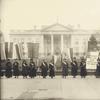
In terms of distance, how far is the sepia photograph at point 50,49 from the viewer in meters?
A: 6.45

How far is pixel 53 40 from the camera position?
648 centimetres

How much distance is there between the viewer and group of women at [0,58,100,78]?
21.5 ft

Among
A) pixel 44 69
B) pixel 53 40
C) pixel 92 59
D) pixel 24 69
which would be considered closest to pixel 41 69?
pixel 44 69

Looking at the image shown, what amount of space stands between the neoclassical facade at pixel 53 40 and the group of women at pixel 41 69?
0.13 metres

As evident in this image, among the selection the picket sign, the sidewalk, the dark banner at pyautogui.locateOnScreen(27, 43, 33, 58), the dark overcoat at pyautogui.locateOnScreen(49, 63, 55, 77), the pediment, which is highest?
the pediment

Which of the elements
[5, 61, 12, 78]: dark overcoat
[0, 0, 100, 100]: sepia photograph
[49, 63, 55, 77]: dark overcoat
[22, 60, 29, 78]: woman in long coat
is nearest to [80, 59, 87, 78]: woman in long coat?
[0, 0, 100, 100]: sepia photograph

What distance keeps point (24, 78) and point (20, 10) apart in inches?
35.8

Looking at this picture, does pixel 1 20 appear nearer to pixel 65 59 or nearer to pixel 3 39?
pixel 3 39

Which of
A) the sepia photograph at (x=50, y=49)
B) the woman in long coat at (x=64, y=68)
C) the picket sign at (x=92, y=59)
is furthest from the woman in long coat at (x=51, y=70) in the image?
the picket sign at (x=92, y=59)

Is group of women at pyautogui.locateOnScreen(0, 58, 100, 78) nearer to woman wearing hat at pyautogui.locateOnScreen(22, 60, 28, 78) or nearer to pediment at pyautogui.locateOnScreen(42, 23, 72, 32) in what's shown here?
woman wearing hat at pyautogui.locateOnScreen(22, 60, 28, 78)

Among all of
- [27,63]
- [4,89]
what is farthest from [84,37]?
[4,89]

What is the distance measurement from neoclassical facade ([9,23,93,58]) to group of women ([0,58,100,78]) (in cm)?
13

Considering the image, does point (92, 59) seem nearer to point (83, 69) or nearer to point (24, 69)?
point (83, 69)

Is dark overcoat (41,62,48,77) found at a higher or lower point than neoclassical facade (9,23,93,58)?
lower
